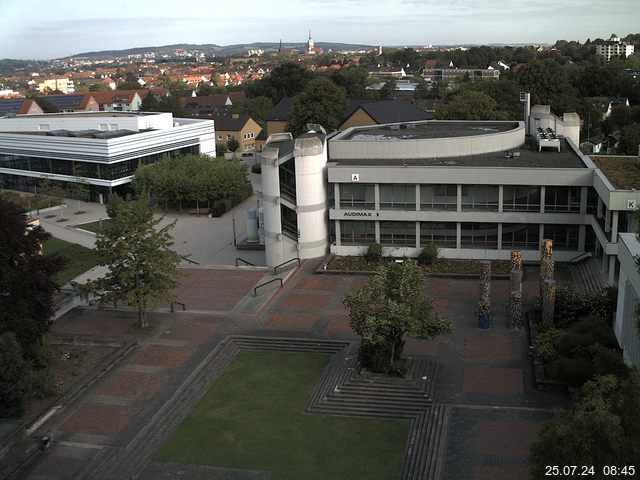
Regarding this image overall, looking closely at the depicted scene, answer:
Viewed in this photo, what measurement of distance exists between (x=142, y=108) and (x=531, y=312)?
92.3 m

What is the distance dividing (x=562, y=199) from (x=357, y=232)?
36.6 feet

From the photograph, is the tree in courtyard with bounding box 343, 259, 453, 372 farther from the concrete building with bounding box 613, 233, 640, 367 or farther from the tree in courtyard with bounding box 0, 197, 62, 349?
the tree in courtyard with bounding box 0, 197, 62, 349

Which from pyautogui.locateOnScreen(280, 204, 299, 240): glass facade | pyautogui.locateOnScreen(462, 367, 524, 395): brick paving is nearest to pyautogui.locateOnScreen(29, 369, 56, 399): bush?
pyautogui.locateOnScreen(462, 367, 524, 395): brick paving

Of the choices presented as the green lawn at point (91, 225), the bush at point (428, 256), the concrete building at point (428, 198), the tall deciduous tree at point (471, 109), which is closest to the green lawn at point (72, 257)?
the green lawn at point (91, 225)

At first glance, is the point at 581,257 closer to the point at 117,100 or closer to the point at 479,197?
the point at 479,197

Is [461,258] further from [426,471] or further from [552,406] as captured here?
[426,471]

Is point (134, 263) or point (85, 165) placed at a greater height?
point (85, 165)

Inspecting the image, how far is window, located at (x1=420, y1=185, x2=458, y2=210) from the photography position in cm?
3897

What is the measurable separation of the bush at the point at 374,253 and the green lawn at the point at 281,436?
1368 cm

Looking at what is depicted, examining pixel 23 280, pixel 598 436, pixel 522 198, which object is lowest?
pixel 23 280

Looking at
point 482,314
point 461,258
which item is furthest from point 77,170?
point 482,314

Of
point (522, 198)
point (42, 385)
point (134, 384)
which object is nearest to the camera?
point (42, 385)

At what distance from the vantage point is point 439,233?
130ft
